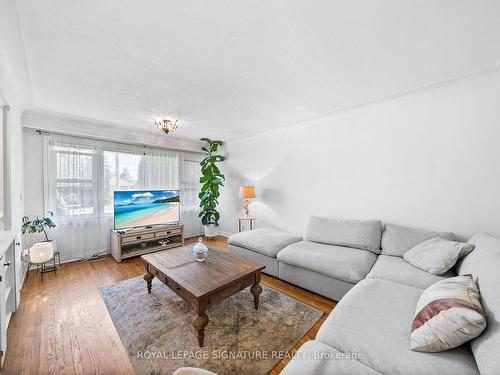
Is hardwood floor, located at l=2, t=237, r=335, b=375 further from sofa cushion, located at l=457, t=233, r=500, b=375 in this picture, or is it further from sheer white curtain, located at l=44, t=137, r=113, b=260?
sofa cushion, located at l=457, t=233, r=500, b=375

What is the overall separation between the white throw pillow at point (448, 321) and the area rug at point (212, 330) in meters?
0.94

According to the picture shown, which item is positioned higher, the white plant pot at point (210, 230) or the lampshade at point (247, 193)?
the lampshade at point (247, 193)

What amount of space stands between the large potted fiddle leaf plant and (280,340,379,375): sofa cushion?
3.86 meters

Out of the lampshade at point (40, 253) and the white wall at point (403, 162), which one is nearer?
the white wall at point (403, 162)

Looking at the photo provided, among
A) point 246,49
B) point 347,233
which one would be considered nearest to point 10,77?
point 246,49

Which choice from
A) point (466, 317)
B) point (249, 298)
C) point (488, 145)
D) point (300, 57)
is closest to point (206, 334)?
point (249, 298)

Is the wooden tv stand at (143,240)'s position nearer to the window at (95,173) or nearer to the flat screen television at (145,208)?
the flat screen television at (145,208)

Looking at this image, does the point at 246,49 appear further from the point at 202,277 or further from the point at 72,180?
the point at 72,180

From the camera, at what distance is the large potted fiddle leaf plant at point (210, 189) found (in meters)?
4.61

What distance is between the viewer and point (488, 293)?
1.06 meters

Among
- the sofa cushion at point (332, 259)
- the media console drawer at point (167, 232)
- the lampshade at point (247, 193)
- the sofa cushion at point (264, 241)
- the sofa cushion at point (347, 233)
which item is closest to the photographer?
the sofa cushion at point (332, 259)

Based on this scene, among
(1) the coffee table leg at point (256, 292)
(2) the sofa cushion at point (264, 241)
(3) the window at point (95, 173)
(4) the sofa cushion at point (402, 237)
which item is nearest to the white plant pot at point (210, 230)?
(3) the window at point (95, 173)

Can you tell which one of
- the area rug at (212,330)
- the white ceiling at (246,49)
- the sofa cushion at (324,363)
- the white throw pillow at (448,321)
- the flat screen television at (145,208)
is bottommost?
the area rug at (212,330)

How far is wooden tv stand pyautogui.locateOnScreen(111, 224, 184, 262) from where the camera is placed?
339 cm
